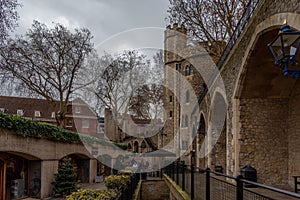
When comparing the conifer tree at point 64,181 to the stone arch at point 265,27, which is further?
the conifer tree at point 64,181

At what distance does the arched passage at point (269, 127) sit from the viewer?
11.0 m

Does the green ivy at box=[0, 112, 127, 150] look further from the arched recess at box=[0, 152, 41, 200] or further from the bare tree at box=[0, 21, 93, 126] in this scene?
the bare tree at box=[0, 21, 93, 126]

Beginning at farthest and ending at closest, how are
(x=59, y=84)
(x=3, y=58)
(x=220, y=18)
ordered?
(x=59, y=84) < (x=3, y=58) < (x=220, y=18)

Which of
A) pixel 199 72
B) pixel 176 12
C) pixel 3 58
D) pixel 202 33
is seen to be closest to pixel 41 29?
pixel 3 58

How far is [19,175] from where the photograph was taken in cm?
1313

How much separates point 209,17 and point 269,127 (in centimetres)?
884

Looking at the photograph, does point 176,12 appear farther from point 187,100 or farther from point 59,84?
point 187,100

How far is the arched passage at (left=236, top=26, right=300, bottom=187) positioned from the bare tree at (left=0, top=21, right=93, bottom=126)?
13830 mm

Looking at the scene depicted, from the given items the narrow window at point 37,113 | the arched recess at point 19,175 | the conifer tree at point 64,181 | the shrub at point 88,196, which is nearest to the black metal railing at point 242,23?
the shrub at point 88,196

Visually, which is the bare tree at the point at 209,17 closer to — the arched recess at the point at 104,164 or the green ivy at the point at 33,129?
the green ivy at the point at 33,129

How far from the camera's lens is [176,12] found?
1895 centimetres

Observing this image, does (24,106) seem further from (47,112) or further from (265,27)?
(265,27)

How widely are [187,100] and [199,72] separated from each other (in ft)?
9.81

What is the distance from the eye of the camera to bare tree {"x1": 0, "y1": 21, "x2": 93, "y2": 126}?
68.3ft
